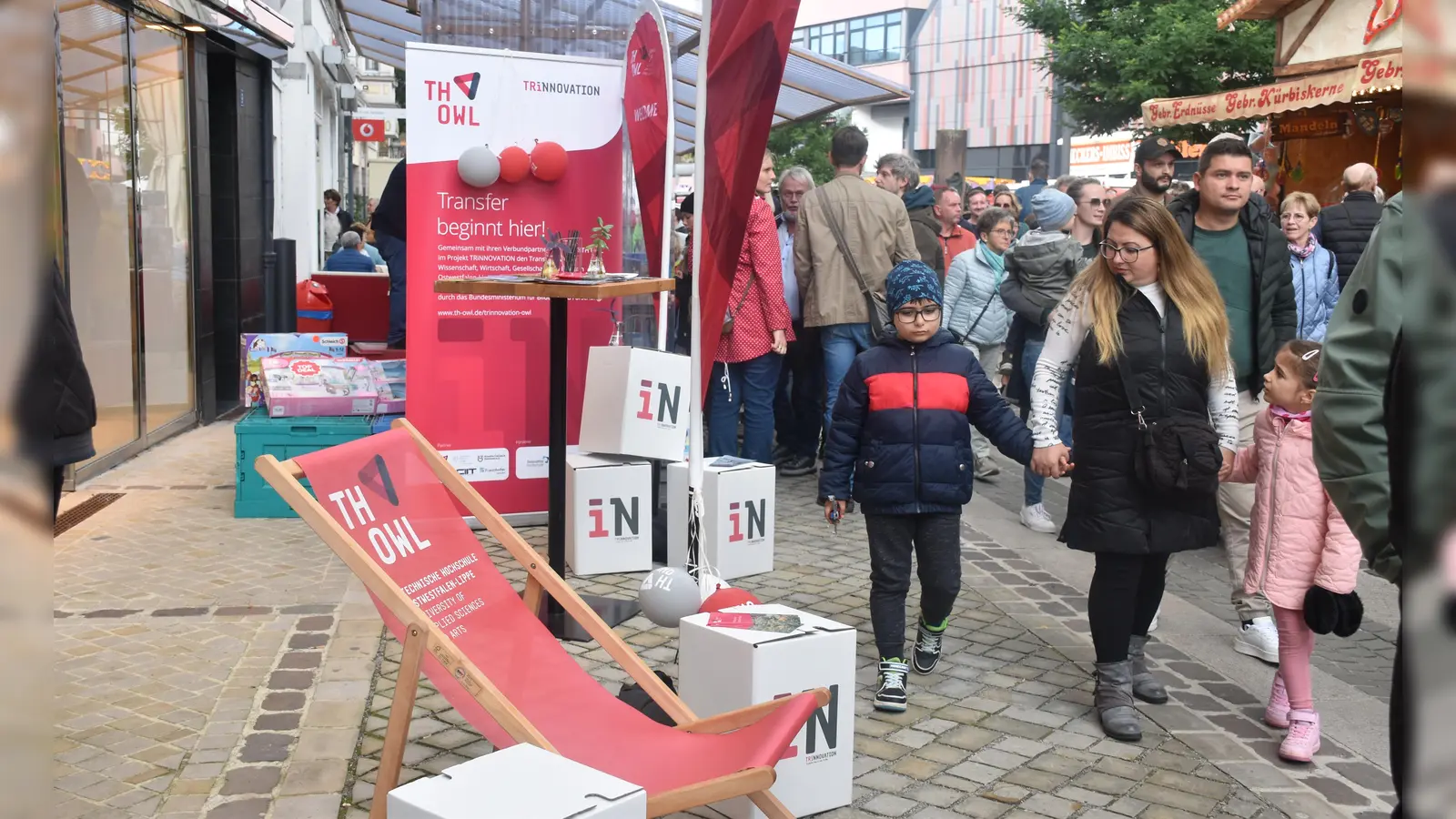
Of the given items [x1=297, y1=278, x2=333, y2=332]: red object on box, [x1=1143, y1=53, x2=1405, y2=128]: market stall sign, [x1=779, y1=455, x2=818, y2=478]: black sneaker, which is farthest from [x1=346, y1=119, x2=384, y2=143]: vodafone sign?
[x1=779, y1=455, x2=818, y2=478]: black sneaker

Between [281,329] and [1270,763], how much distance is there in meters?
10.1

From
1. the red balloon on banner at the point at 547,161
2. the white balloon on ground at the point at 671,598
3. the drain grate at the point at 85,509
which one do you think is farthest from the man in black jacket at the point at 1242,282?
the drain grate at the point at 85,509

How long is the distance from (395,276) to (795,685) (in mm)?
6834

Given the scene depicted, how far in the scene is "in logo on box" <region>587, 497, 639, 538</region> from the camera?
639 centimetres

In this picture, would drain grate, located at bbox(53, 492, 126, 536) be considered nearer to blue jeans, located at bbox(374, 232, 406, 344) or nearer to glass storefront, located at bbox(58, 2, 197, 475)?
glass storefront, located at bbox(58, 2, 197, 475)

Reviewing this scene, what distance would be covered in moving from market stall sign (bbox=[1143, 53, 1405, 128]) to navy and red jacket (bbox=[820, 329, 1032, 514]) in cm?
766

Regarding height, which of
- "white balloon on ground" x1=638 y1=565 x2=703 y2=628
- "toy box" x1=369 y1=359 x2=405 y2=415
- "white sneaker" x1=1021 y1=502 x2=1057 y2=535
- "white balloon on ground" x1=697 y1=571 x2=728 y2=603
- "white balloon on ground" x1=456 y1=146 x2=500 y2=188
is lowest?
"white sneaker" x1=1021 y1=502 x2=1057 y2=535

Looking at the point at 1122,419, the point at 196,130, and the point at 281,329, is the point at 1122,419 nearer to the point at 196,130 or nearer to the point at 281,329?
the point at 196,130

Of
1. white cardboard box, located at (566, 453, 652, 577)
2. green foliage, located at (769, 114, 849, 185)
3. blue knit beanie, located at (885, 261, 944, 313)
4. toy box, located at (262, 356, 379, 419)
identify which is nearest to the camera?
blue knit beanie, located at (885, 261, 944, 313)

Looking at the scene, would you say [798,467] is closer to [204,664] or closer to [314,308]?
[204,664]

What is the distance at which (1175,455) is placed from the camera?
429cm

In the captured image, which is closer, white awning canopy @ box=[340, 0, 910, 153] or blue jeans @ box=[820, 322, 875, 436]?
white awning canopy @ box=[340, 0, 910, 153]

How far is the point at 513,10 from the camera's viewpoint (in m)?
7.19

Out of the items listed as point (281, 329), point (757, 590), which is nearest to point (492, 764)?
point (757, 590)
